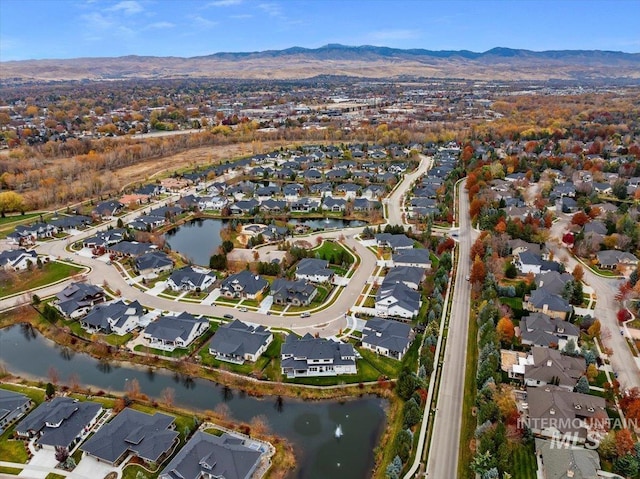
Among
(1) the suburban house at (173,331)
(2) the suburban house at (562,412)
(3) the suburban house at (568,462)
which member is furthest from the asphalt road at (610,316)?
(1) the suburban house at (173,331)

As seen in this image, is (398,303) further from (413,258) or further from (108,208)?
(108,208)

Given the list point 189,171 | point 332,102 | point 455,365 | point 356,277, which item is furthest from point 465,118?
point 455,365

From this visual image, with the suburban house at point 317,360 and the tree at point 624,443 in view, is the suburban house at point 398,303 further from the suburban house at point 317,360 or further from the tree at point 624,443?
the tree at point 624,443

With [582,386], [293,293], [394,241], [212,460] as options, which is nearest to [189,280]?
[293,293]

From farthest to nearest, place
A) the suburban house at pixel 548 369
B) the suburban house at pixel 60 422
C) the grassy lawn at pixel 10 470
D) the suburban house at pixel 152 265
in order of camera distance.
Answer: the suburban house at pixel 152 265 → the suburban house at pixel 548 369 → the suburban house at pixel 60 422 → the grassy lawn at pixel 10 470

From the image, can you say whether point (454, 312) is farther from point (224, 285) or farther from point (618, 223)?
Result: point (618, 223)
